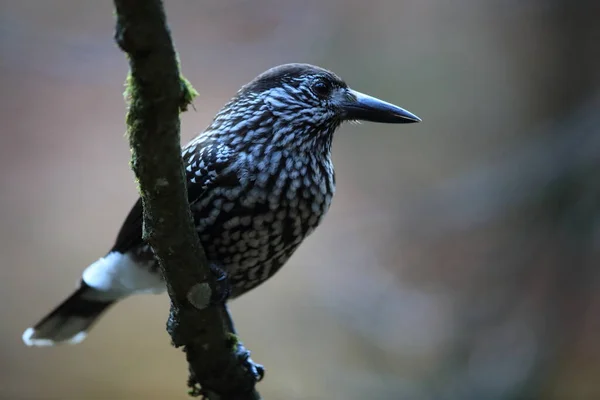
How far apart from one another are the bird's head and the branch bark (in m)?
0.48

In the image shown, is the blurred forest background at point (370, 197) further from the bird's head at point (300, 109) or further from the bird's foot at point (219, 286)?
the bird's foot at point (219, 286)

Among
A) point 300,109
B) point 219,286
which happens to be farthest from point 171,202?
point 300,109

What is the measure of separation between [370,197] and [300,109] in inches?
97.0

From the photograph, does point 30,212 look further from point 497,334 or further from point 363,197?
point 497,334

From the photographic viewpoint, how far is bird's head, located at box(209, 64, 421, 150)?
72.5 inches

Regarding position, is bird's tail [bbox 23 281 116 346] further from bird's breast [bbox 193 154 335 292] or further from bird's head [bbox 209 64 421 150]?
bird's head [bbox 209 64 421 150]

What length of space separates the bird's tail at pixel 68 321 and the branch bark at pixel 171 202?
0.56 m

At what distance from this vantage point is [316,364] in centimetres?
392

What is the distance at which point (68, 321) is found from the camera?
7.48ft

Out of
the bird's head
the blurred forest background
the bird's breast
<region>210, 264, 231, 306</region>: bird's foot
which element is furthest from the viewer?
the blurred forest background

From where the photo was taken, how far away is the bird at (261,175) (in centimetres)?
173

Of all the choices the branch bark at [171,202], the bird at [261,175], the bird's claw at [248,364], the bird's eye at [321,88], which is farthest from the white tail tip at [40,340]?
the bird's eye at [321,88]

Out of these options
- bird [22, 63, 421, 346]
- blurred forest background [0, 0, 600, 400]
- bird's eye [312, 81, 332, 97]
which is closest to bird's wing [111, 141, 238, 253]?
bird [22, 63, 421, 346]

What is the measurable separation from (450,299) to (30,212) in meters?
2.51
